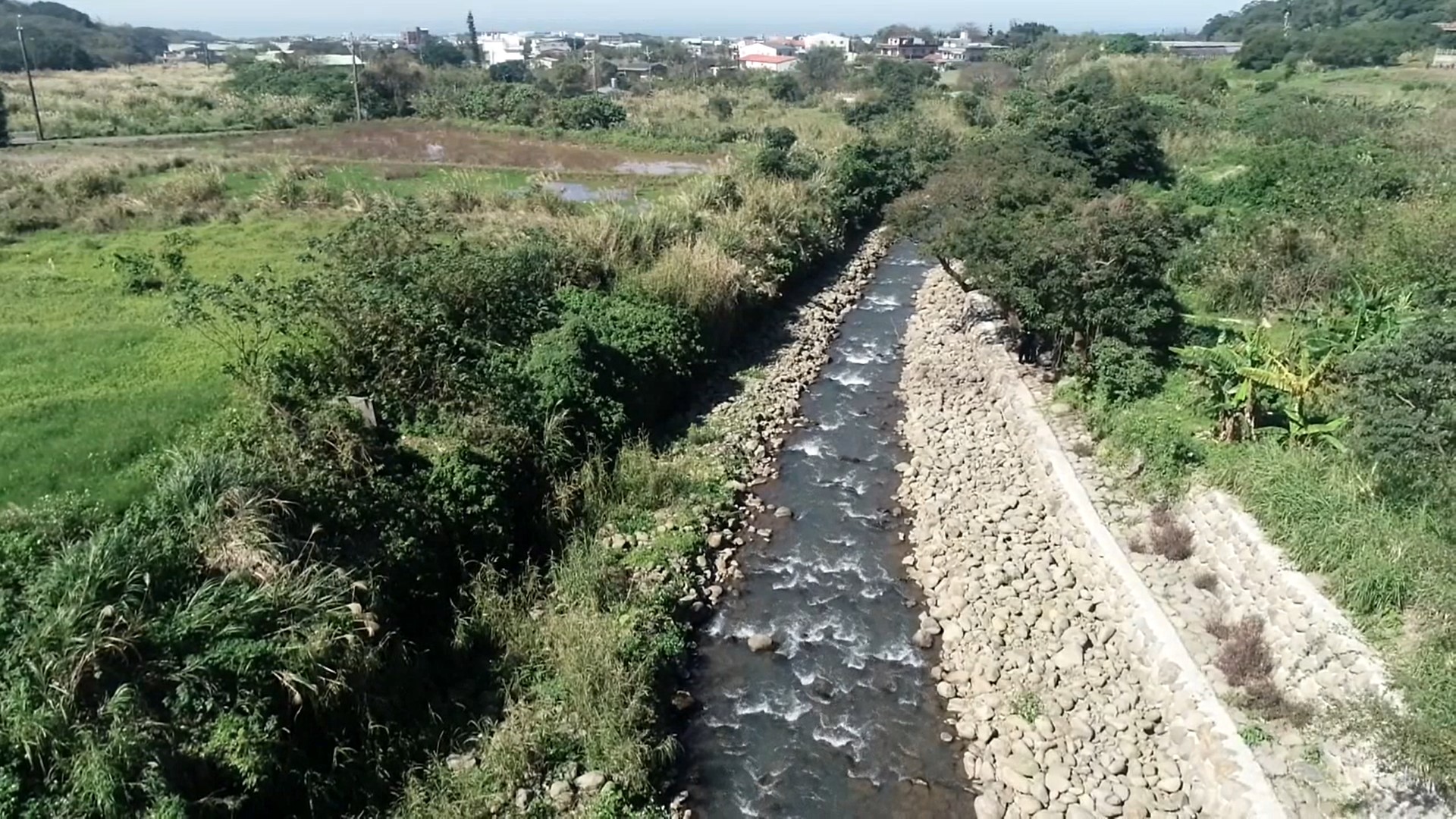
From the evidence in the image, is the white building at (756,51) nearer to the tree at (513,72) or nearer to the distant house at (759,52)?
the distant house at (759,52)

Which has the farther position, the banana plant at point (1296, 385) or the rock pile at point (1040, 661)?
the banana plant at point (1296, 385)

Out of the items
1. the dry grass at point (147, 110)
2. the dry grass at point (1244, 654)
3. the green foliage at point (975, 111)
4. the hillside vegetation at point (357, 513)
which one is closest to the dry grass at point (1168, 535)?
the dry grass at point (1244, 654)

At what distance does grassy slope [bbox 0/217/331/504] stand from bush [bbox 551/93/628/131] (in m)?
29.7

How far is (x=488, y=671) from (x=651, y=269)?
11972 millimetres

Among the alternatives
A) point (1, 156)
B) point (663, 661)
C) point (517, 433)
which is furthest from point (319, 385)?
point (1, 156)

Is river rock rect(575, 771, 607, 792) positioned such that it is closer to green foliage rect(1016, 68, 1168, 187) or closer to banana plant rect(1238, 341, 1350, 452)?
banana plant rect(1238, 341, 1350, 452)

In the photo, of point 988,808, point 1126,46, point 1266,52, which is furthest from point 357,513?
point 1126,46

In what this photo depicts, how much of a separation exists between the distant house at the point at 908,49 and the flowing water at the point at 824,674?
11478 cm

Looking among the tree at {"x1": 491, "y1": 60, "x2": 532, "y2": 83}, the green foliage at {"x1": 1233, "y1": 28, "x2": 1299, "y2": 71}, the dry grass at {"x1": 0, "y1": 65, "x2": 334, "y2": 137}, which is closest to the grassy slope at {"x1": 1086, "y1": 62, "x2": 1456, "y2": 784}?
the dry grass at {"x1": 0, "y1": 65, "x2": 334, "y2": 137}

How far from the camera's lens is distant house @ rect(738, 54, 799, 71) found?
350ft

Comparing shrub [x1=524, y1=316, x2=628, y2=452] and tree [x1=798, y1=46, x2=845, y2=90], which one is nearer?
shrub [x1=524, y1=316, x2=628, y2=452]

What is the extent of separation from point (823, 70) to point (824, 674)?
79.1 m

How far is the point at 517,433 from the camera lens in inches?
557

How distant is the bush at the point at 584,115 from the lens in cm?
4822
